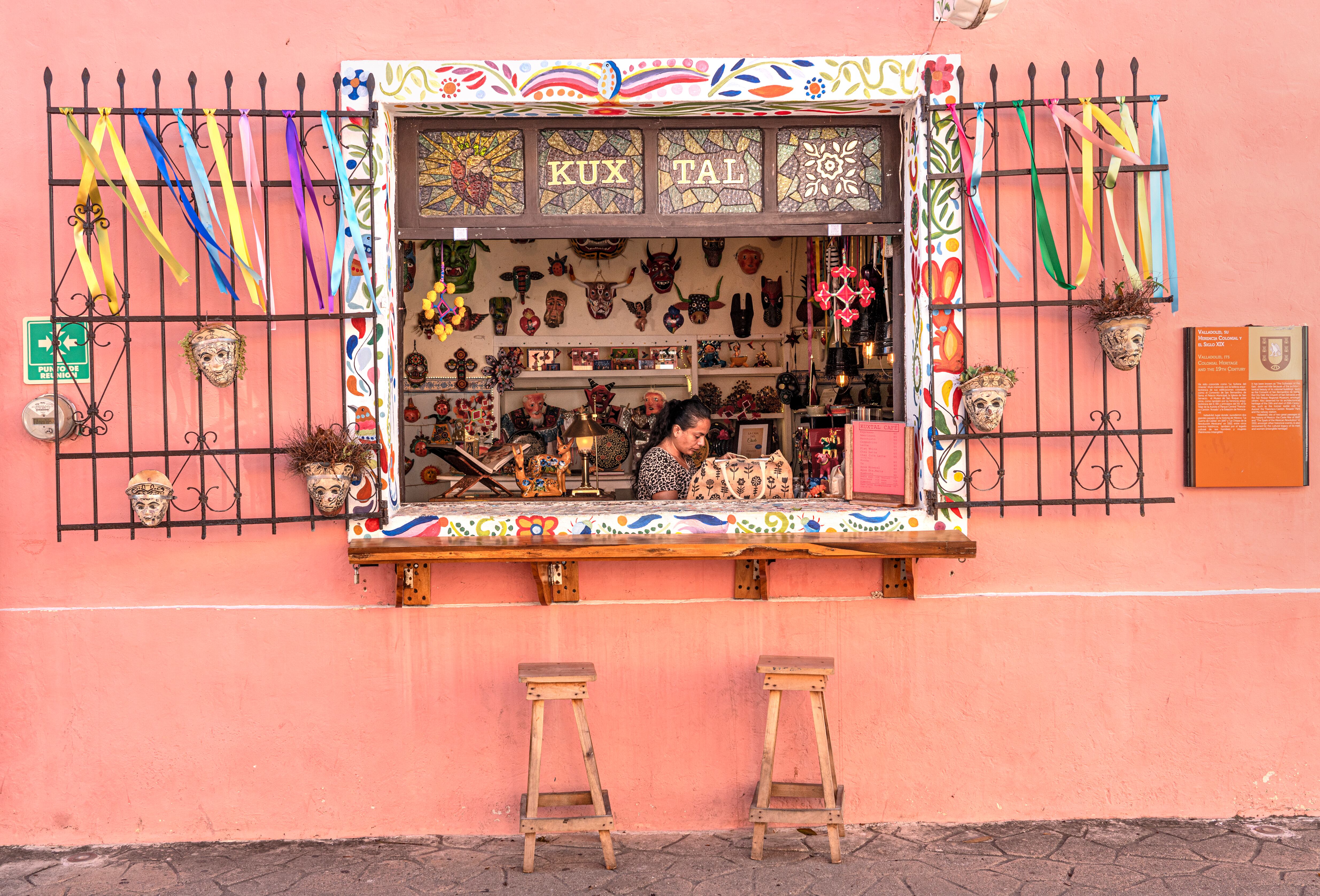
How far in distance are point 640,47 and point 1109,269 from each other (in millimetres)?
1967

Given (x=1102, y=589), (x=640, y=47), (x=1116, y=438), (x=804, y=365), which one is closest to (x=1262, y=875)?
(x=1102, y=589)

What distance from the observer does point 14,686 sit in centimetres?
344

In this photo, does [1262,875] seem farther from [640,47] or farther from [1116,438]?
[640,47]

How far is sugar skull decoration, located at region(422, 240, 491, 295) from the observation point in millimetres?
6492

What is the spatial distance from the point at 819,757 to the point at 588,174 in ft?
7.68

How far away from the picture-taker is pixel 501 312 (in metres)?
6.63

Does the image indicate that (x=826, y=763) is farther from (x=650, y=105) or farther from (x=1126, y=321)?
(x=650, y=105)

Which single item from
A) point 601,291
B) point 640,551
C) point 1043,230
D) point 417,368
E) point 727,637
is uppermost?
point 601,291

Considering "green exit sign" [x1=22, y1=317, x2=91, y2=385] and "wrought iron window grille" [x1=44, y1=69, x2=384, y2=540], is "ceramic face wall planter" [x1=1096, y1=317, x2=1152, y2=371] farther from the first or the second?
"green exit sign" [x1=22, y1=317, x2=91, y2=385]

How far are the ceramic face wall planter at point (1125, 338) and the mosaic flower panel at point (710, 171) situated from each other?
137cm

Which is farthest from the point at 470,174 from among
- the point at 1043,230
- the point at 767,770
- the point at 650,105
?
the point at 767,770

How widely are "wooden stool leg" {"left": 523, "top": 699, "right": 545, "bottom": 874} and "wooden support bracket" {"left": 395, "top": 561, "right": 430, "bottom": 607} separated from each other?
618 millimetres

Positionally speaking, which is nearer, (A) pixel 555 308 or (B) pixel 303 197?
(B) pixel 303 197

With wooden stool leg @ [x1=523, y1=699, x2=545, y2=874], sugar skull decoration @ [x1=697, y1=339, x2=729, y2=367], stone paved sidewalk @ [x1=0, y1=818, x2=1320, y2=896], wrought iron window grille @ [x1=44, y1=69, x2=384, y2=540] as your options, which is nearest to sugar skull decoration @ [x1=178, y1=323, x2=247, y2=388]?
wrought iron window grille @ [x1=44, y1=69, x2=384, y2=540]
